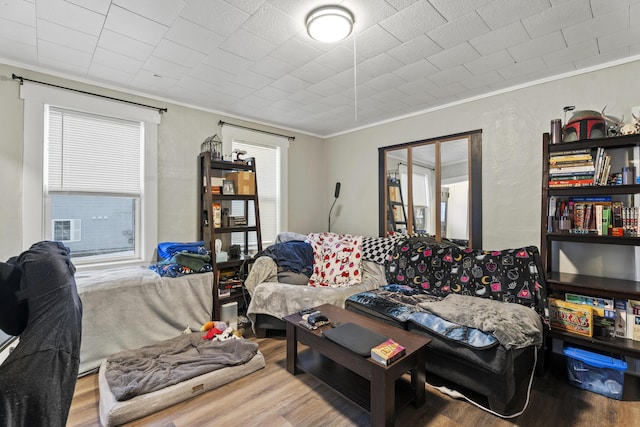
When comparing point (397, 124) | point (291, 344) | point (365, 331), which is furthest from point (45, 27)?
point (397, 124)

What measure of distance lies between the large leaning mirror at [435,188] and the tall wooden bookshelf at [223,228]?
1705mm

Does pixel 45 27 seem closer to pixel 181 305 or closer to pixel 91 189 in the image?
pixel 91 189

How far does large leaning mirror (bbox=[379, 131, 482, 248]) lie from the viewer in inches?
124

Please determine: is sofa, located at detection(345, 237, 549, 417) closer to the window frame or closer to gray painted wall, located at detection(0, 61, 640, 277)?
gray painted wall, located at detection(0, 61, 640, 277)

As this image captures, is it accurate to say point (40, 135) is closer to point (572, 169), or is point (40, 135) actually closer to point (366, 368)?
point (366, 368)

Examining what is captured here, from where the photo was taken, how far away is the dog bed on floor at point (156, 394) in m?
1.74

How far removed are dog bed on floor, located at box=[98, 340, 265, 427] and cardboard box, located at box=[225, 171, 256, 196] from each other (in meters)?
1.81

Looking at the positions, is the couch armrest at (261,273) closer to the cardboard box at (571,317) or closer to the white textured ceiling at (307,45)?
the white textured ceiling at (307,45)

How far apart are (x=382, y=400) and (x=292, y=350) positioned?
86cm

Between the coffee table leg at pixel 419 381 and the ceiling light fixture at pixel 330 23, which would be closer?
the ceiling light fixture at pixel 330 23

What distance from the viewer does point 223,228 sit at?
3.24 metres

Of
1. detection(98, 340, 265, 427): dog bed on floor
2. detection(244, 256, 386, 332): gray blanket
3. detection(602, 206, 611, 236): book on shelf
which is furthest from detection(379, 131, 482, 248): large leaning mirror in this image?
detection(98, 340, 265, 427): dog bed on floor

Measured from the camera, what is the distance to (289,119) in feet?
12.8

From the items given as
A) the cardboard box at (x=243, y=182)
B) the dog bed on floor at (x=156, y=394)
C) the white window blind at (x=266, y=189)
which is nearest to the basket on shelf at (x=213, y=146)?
the cardboard box at (x=243, y=182)
